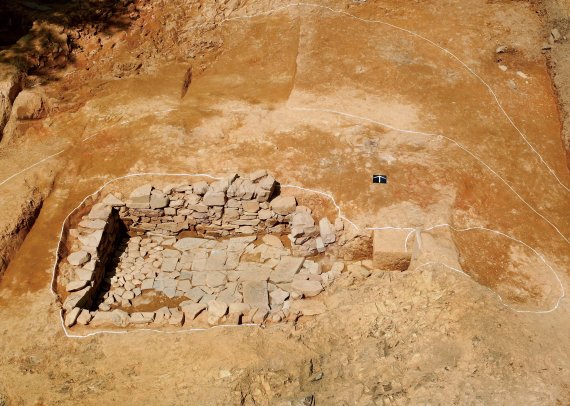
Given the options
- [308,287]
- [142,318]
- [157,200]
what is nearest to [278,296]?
[308,287]

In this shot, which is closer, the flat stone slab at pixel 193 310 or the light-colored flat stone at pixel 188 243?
the flat stone slab at pixel 193 310

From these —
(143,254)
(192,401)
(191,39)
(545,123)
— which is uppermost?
(191,39)

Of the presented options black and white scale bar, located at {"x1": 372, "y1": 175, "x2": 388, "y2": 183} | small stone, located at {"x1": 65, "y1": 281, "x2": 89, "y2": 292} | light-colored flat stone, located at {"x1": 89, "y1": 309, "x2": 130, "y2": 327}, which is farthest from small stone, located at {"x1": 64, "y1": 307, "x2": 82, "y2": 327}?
black and white scale bar, located at {"x1": 372, "y1": 175, "x2": 388, "y2": 183}

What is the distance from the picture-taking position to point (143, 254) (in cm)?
925

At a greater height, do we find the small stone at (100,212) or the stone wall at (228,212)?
the small stone at (100,212)

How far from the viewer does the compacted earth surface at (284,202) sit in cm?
632

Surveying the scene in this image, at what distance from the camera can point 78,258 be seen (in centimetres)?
812

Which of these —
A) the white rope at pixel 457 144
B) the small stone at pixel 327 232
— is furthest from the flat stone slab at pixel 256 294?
the white rope at pixel 457 144

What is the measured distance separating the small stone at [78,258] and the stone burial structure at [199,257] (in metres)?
0.02

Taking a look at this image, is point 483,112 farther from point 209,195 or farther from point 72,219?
point 72,219

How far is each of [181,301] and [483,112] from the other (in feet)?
25.7

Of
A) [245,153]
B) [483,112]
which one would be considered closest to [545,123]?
[483,112]

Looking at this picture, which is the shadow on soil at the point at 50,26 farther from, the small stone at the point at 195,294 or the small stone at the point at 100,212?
the small stone at the point at 195,294

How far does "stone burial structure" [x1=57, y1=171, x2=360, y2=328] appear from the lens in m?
7.58
